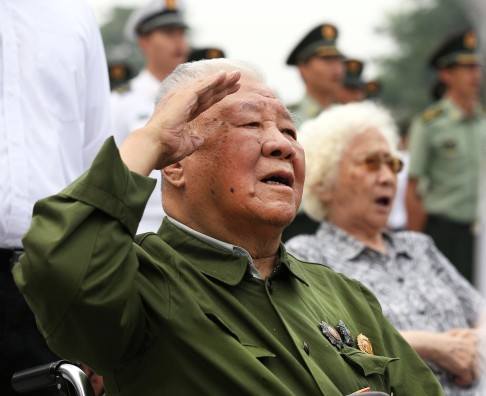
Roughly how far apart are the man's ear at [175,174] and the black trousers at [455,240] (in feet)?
18.9

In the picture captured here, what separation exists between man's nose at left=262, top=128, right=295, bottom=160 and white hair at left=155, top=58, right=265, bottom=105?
0.69ft

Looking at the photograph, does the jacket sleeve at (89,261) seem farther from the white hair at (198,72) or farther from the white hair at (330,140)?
the white hair at (330,140)

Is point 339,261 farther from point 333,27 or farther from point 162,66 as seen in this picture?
point 333,27

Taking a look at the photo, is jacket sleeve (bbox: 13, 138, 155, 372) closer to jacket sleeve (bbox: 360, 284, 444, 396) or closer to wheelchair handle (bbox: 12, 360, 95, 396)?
wheelchair handle (bbox: 12, 360, 95, 396)

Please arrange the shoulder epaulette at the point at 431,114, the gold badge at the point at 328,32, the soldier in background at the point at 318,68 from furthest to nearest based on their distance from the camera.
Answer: the shoulder epaulette at the point at 431,114 → the gold badge at the point at 328,32 → the soldier in background at the point at 318,68

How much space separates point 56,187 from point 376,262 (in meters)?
1.74

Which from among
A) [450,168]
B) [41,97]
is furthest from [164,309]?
[450,168]

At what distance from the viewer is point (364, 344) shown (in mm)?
3426

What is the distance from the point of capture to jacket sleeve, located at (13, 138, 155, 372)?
106 inches

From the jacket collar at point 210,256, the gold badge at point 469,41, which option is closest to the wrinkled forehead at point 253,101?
the jacket collar at point 210,256

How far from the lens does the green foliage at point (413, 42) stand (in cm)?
5303

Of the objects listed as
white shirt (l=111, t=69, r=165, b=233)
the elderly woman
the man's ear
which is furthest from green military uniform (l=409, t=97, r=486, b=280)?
the man's ear

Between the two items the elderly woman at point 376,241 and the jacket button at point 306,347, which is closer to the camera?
the jacket button at point 306,347

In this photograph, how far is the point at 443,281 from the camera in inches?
205
